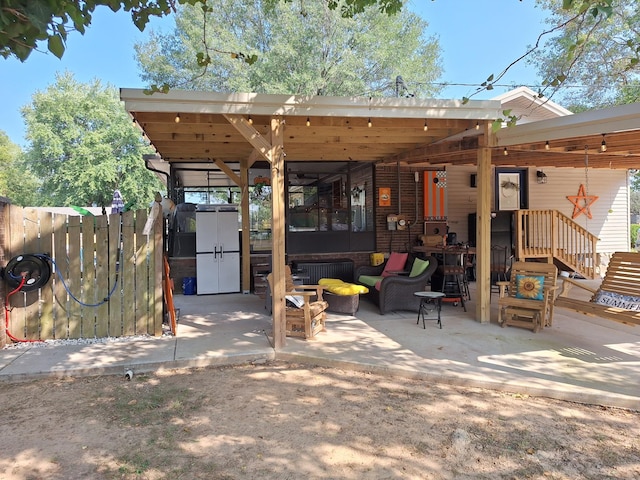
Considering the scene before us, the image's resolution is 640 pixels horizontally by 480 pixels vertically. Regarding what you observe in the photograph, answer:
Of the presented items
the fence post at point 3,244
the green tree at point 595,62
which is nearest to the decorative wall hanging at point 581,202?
the green tree at point 595,62

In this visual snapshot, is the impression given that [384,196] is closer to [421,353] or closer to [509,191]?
[509,191]

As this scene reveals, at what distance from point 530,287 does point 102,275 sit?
5480 millimetres

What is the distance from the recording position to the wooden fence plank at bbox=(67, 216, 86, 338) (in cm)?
491

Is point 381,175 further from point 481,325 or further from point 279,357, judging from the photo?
point 279,357

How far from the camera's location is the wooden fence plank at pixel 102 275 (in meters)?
4.96

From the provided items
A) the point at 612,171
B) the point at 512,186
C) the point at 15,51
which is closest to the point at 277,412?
the point at 15,51

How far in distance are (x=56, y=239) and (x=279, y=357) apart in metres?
3.06

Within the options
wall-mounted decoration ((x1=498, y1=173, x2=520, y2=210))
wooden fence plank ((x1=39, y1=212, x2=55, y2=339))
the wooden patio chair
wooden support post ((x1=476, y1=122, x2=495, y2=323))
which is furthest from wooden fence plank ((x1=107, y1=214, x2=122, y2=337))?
wall-mounted decoration ((x1=498, y1=173, x2=520, y2=210))

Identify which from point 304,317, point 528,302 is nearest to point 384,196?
point 528,302

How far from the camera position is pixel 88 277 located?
4941 millimetres

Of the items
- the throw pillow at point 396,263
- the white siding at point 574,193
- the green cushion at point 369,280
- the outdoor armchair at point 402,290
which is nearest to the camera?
the outdoor armchair at point 402,290

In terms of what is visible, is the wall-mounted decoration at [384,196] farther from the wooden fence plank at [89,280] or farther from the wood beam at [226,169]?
the wooden fence plank at [89,280]

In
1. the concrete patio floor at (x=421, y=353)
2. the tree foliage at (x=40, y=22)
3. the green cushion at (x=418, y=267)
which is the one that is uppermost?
the tree foliage at (x=40, y=22)

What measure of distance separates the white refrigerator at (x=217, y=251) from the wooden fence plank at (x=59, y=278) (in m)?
3.17
